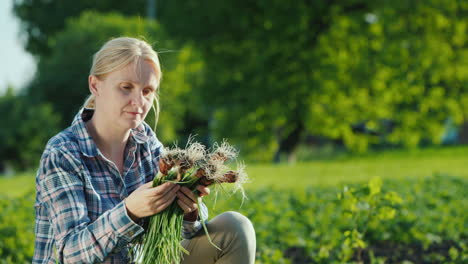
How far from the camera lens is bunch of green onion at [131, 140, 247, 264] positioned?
7.88ft

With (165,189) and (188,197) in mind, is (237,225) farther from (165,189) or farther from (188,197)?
(165,189)

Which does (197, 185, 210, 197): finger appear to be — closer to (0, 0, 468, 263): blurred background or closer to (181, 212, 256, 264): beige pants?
(181, 212, 256, 264): beige pants

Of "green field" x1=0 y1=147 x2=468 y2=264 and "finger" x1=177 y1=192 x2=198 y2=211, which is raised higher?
"finger" x1=177 y1=192 x2=198 y2=211

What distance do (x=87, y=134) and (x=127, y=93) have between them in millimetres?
244

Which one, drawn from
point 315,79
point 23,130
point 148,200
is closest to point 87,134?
point 148,200

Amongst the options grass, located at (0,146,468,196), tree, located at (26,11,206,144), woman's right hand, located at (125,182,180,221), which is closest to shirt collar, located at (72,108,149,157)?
woman's right hand, located at (125,182,180,221)

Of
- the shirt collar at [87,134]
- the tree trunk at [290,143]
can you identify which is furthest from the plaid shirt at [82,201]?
the tree trunk at [290,143]

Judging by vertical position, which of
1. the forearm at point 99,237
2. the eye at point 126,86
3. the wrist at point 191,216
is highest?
the eye at point 126,86

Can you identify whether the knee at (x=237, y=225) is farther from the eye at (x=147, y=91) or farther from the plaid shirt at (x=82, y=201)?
the eye at (x=147, y=91)

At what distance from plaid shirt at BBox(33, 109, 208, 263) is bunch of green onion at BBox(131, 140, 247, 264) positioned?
0.11 metres

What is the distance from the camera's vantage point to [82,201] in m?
2.40

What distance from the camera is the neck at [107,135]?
2639 millimetres

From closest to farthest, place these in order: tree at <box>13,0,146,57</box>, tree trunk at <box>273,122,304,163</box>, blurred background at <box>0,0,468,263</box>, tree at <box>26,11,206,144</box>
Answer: blurred background at <box>0,0,468,263</box> < tree trunk at <box>273,122,304,163</box> < tree at <box>26,11,206,144</box> < tree at <box>13,0,146,57</box>

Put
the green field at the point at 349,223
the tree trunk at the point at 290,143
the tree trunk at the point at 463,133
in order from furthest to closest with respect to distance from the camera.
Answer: the tree trunk at the point at 463,133, the tree trunk at the point at 290,143, the green field at the point at 349,223
